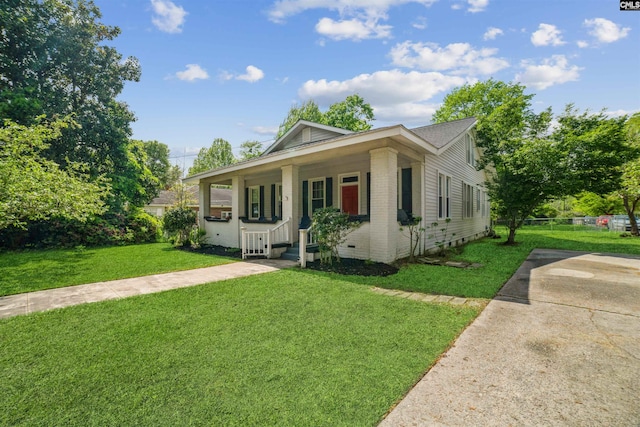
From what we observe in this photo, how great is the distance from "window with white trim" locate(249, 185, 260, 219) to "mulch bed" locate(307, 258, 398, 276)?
Result: 7604 mm

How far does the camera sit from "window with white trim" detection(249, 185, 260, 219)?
1436 centimetres

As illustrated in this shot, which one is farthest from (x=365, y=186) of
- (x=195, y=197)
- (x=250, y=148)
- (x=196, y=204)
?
(x=250, y=148)

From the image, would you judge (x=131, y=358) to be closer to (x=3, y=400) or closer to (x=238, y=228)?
(x=3, y=400)

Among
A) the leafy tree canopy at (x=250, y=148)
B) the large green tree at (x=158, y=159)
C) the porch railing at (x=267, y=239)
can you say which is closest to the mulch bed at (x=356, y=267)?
the porch railing at (x=267, y=239)

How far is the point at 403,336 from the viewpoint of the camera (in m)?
3.10

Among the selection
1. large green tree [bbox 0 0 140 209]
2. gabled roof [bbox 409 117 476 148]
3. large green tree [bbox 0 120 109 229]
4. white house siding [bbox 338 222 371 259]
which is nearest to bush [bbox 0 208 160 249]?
large green tree [bbox 0 0 140 209]

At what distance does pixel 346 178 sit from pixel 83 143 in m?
12.8

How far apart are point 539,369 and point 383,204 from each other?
189 inches

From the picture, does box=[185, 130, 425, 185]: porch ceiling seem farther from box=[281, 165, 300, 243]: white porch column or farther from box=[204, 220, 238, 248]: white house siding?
box=[204, 220, 238, 248]: white house siding

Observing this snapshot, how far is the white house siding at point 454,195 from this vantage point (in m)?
9.07

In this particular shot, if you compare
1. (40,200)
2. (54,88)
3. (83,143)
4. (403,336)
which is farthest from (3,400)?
(54,88)

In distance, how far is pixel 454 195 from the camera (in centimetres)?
1139

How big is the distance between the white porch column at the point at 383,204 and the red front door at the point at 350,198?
132 inches

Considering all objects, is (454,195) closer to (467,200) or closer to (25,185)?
(467,200)
